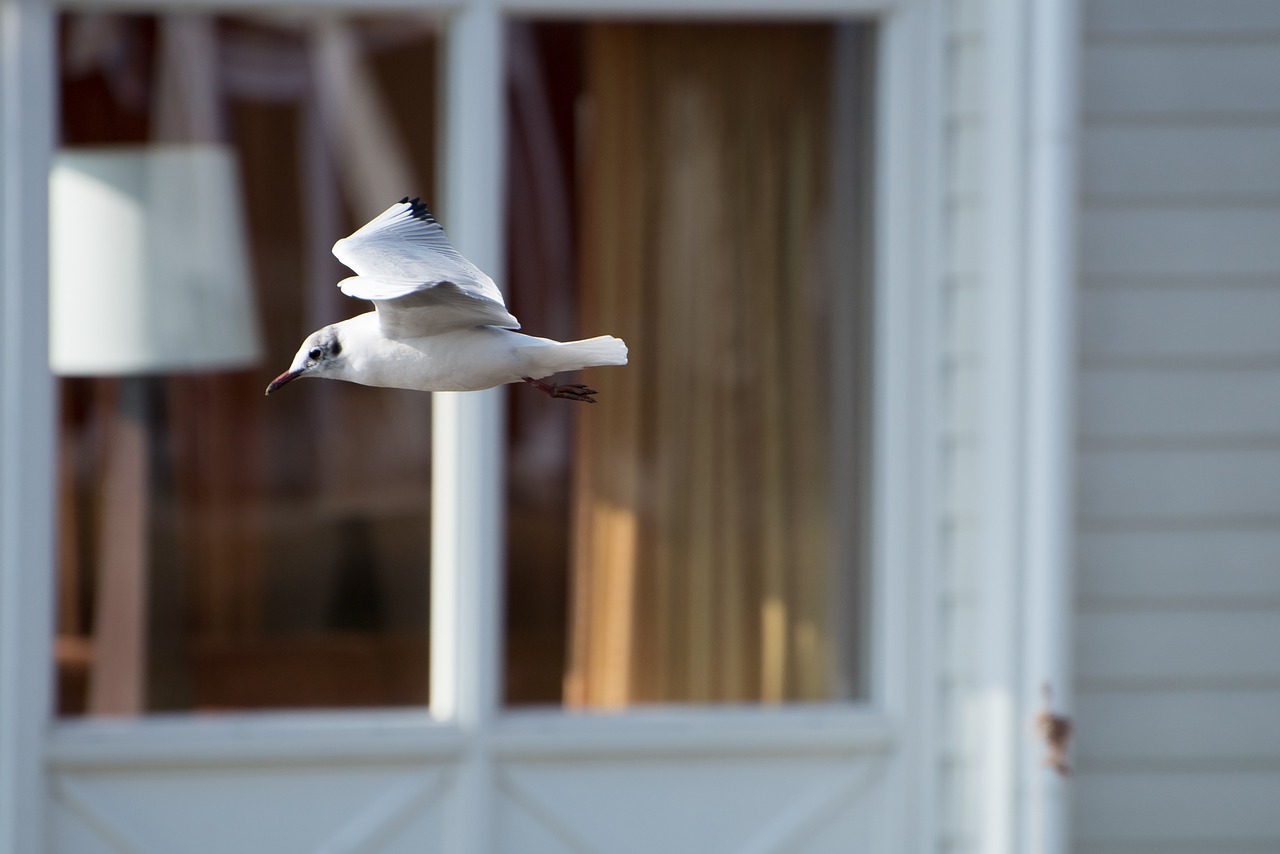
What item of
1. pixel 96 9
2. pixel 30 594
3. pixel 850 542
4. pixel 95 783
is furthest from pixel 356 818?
pixel 96 9

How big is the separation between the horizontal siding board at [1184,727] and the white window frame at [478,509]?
0.32m

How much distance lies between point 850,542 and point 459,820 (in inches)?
35.0

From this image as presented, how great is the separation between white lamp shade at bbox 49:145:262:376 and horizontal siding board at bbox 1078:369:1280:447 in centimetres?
153

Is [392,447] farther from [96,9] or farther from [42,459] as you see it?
[96,9]

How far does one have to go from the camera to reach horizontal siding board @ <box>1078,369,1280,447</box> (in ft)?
9.07

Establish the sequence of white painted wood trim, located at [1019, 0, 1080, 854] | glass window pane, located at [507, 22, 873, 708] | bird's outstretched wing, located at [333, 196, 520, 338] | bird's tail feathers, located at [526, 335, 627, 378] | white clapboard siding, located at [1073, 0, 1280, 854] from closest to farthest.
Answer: bird's outstretched wing, located at [333, 196, 520, 338] → bird's tail feathers, located at [526, 335, 627, 378] → white painted wood trim, located at [1019, 0, 1080, 854] → white clapboard siding, located at [1073, 0, 1280, 854] → glass window pane, located at [507, 22, 873, 708]

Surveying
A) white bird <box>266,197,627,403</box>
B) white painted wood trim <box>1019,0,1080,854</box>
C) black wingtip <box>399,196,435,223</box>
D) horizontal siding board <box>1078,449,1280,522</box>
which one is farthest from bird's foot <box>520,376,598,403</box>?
horizontal siding board <box>1078,449,1280,522</box>

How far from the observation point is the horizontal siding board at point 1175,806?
2773mm

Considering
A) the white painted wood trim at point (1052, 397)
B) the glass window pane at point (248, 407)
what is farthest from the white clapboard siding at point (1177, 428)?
the glass window pane at point (248, 407)

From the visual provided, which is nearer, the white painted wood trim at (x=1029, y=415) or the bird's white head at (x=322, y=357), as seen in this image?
the bird's white head at (x=322, y=357)

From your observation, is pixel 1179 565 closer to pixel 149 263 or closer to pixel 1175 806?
pixel 1175 806

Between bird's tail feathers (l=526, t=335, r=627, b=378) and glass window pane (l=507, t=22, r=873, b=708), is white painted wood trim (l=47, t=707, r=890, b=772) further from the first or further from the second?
bird's tail feathers (l=526, t=335, r=627, b=378)

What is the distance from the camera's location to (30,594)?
9.05 feet

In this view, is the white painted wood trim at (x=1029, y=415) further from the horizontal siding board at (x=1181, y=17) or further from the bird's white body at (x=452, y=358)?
the bird's white body at (x=452, y=358)
